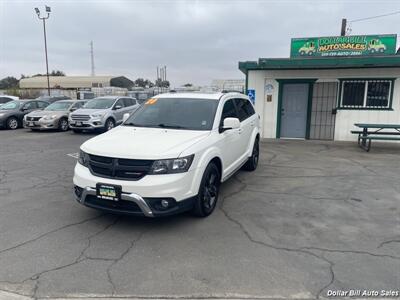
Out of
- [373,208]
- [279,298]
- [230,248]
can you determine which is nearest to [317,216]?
[373,208]

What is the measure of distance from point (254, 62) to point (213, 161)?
802cm

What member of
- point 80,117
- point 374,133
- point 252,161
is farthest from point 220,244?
point 80,117

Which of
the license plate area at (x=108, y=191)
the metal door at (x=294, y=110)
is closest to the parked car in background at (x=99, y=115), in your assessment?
the metal door at (x=294, y=110)

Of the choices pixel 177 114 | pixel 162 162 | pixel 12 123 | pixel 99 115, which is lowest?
pixel 12 123

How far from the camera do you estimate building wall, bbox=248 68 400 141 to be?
11070mm

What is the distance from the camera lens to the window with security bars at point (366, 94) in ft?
36.6

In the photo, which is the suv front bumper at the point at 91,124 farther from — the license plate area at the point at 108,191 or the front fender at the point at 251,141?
the license plate area at the point at 108,191

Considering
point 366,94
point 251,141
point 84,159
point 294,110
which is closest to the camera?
point 84,159

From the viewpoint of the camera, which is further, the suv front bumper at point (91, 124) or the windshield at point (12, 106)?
the windshield at point (12, 106)

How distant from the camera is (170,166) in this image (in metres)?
3.86

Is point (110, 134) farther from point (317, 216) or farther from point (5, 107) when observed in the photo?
point (5, 107)

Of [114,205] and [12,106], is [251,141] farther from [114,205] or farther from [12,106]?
[12,106]

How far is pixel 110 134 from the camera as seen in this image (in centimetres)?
477

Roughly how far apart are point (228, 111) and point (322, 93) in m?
7.38
